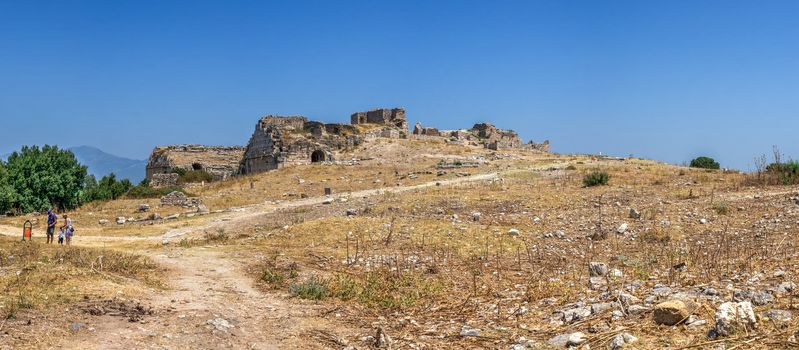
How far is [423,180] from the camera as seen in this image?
107ft

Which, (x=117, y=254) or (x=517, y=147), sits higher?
(x=517, y=147)

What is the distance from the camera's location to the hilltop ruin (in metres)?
43.5

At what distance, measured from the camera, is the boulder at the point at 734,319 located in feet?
17.3

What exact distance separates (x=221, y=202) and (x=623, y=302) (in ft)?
76.6

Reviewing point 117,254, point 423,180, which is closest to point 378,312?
point 117,254

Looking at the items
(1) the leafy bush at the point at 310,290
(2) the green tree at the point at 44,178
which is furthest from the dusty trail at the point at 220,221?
(2) the green tree at the point at 44,178

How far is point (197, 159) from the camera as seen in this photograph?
5194 centimetres

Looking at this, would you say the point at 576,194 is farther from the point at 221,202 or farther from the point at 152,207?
the point at 152,207

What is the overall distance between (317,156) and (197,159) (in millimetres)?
13329

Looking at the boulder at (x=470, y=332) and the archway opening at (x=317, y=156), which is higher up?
the archway opening at (x=317, y=156)

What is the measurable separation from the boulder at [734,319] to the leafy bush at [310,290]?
5.53 metres

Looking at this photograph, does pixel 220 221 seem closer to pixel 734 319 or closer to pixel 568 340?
pixel 568 340

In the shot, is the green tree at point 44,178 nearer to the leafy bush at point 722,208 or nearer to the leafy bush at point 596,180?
the leafy bush at point 596,180

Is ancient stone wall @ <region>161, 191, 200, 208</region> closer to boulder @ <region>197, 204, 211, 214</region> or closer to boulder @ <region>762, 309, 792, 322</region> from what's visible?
boulder @ <region>197, 204, 211, 214</region>
